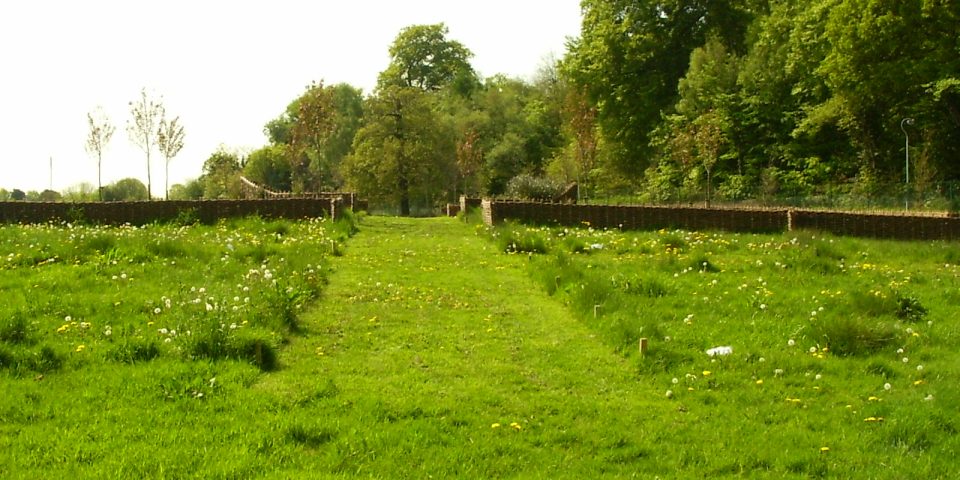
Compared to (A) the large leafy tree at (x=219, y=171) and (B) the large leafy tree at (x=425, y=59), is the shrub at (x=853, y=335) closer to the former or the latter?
(B) the large leafy tree at (x=425, y=59)

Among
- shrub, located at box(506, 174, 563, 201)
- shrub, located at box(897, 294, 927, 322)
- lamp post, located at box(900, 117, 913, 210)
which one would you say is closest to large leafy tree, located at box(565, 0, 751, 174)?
lamp post, located at box(900, 117, 913, 210)

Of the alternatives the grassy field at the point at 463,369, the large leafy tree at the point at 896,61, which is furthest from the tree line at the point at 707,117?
the grassy field at the point at 463,369

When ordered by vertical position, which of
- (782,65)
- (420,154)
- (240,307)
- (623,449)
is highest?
(782,65)

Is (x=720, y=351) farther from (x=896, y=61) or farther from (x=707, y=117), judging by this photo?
(x=707, y=117)

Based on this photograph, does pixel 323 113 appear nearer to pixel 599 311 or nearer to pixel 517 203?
pixel 517 203

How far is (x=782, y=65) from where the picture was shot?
4497cm

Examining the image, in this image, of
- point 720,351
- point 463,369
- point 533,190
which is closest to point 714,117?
point 533,190

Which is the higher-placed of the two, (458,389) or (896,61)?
(896,61)

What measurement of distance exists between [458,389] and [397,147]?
45771mm

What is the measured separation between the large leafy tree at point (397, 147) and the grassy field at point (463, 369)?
38.5m

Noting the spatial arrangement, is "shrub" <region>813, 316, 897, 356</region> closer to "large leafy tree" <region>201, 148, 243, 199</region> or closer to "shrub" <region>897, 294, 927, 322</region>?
"shrub" <region>897, 294, 927, 322</region>

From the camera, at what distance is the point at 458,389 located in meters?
7.53

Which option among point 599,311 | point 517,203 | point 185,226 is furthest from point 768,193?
point 599,311

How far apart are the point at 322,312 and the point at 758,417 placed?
6.11 metres
